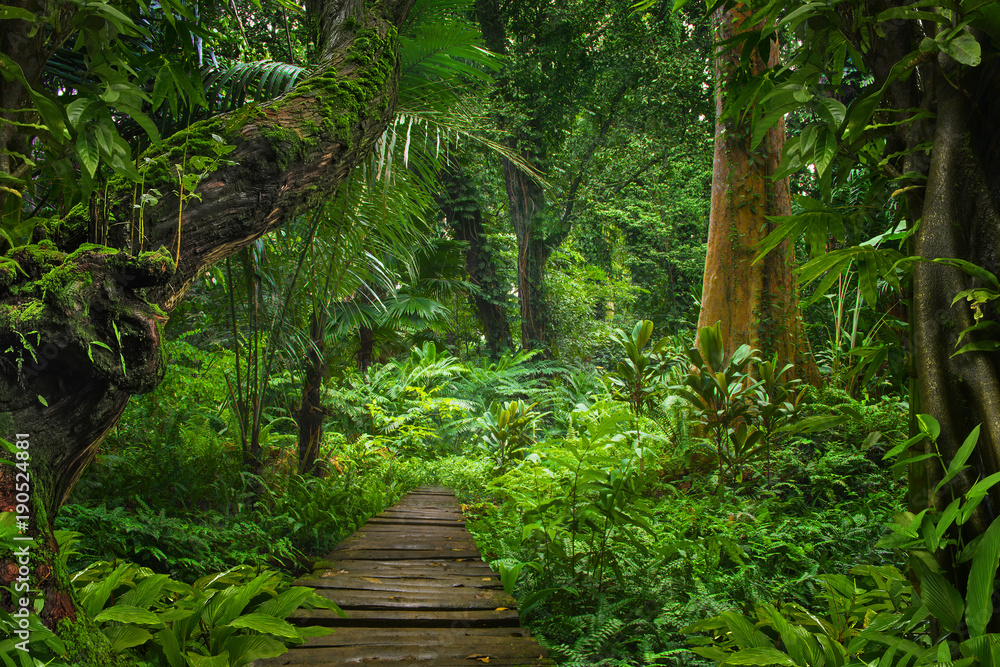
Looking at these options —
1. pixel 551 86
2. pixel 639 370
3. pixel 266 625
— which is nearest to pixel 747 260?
pixel 639 370

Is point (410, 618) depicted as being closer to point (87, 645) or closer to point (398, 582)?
point (398, 582)

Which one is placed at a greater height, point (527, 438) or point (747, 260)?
point (747, 260)

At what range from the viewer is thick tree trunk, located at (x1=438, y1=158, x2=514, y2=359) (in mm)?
12391

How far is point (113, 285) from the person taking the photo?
1413 millimetres

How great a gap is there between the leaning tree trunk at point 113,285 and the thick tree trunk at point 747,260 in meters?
4.22

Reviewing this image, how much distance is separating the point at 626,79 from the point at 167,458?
11763mm

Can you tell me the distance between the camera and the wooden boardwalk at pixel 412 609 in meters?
1.72

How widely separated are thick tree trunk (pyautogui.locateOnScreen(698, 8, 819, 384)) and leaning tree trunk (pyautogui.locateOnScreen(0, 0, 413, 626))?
4.22 metres

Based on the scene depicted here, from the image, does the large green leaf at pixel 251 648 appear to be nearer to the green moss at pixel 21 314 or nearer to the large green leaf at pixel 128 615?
the large green leaf at pixel 128 615

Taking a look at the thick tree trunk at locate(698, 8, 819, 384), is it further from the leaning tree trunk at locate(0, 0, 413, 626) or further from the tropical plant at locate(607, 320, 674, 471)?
the leaning tree trunk at locate(0, 0, 413, 626)

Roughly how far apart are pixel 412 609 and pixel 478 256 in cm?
1100

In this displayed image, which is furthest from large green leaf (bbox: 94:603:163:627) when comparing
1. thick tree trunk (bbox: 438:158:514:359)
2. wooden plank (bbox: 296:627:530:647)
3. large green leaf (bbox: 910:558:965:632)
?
thick tree trunk (bbox: 438:158:514:359)

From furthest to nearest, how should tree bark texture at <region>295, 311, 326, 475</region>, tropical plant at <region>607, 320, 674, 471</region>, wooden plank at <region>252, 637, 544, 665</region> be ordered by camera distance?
tropical plant at <region>607, 320, 674, 471</region> → tree bark texture at <region>295, 311, 326, 475</region> → wooden plank at <region>252, 637, 544, 665</region>

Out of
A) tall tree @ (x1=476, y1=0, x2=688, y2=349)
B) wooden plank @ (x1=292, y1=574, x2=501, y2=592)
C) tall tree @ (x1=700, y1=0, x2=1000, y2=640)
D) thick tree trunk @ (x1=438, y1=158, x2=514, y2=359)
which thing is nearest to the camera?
tall tree @ (x1=700, y1=0, x2=1000, y2=640)
